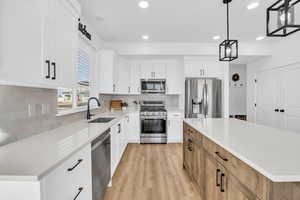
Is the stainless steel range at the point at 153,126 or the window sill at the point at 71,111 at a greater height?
the window sill at the point at 71,111

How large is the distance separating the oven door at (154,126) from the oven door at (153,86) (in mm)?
820

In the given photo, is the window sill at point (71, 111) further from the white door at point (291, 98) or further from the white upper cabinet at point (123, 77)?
the white door at point (291, 98)

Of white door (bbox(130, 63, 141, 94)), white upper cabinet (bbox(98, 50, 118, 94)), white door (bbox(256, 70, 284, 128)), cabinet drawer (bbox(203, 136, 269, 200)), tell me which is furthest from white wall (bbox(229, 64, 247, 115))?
cabinet drawer (bbox(203, 136, 269, 200))

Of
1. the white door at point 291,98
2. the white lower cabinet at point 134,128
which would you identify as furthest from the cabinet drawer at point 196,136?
the white door at point 291,98

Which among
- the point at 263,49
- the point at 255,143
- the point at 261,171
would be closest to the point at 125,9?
the point at 255,143

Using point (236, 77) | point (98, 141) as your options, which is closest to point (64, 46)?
point (98, 141)

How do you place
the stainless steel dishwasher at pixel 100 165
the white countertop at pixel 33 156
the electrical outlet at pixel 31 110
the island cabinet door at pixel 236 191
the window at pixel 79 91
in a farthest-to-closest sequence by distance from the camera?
1. the window at pixel 79 91
2. the stainless steel dishwasher at pixel 100 165
3. the electrical outlet at pixel 31 110
4. the island cabinet door at pixel 236 191
5. the white countertop at pixel 33 156

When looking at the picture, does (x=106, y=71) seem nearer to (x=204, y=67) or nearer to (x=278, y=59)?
(x=204, y=67)

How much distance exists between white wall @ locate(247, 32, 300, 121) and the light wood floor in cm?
339

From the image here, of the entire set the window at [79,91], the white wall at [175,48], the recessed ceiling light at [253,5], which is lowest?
the window at [79,91]

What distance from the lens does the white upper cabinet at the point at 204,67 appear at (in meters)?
4.64

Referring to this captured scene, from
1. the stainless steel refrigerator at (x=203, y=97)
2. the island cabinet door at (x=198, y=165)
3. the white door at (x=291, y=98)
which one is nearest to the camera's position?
the island cabinet door at (x=198, y=165)

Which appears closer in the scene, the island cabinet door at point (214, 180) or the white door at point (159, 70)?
the island cabinet door at point (214, 180)

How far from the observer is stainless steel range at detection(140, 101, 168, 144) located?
4656mm
